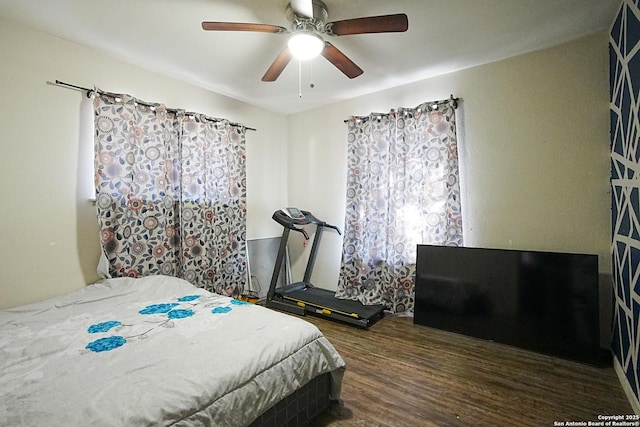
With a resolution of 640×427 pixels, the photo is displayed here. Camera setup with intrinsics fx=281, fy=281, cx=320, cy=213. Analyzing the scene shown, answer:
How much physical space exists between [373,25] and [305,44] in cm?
43

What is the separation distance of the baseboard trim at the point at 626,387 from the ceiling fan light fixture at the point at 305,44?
275cm

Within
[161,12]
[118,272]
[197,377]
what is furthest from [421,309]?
[161,12]

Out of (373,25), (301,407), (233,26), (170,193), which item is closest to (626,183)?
(373,25)

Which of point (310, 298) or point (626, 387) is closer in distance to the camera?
point (626, 387)

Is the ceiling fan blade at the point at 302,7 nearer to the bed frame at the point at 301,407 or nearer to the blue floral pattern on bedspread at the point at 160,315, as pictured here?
the blue floral pattern on bedspread at the point at 160,315

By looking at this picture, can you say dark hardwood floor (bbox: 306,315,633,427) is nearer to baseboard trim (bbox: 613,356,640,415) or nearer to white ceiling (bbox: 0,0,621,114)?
baseboard trim (bbox: 613,356,640,415)

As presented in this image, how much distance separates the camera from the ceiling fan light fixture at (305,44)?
1746 mm

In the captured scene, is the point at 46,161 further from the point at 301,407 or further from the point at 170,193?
the point at 301,407

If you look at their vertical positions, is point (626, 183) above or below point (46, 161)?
below

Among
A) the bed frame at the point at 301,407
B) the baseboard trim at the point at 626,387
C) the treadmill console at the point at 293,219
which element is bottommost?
the baseboard trim at the point at 626,387

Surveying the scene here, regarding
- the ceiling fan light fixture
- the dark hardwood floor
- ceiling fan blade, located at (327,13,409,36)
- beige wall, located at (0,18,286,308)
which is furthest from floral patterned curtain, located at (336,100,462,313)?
beige wall, located at (0,18,286,308)

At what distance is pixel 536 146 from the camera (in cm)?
244

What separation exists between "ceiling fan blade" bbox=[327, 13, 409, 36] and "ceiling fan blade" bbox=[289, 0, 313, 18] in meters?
0.14

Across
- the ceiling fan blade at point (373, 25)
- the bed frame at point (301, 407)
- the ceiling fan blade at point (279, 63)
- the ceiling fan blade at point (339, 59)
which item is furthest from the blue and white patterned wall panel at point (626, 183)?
the ceiling fan blade at point (279, 63)
